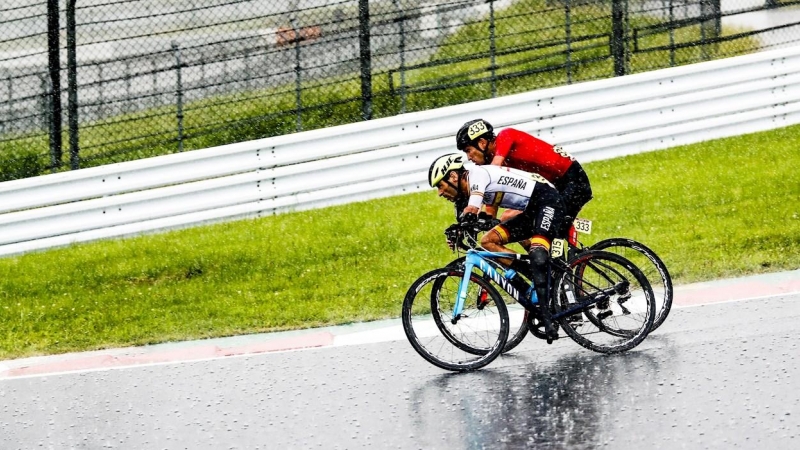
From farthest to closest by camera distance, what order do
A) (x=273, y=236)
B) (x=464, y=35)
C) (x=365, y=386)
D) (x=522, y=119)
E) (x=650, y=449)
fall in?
1. (x=464, y=35)
2. (x=522, y=119)
3. (x=273, y=236)
4. (x=365, y=386)
5. (x=650, y=449)

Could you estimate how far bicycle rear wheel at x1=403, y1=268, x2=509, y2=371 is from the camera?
767 cm

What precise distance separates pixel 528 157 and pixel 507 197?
1.47ft

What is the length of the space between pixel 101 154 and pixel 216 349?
528cm

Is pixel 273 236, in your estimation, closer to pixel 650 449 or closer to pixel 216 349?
pixel 216 349

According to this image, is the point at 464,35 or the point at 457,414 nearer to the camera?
the point at 457,414

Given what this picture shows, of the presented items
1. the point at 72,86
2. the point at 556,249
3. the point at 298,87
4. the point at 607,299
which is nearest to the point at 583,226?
the point at 556,249

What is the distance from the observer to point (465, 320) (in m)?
7.79

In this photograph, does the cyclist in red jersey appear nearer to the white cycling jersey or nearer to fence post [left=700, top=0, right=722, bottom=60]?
the white cycling jersey

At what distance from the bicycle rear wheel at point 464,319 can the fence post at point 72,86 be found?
21.0 feet

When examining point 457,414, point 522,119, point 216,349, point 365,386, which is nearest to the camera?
point 457,414

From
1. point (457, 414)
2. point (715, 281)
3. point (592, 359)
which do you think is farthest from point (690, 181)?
point (457, 414)

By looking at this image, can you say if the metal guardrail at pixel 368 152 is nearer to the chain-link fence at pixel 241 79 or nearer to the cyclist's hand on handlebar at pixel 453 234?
the chain-link fence at pixel 241 79

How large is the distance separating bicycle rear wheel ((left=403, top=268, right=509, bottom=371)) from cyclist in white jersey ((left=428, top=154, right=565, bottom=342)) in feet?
0.86

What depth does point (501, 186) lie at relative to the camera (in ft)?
24.8
